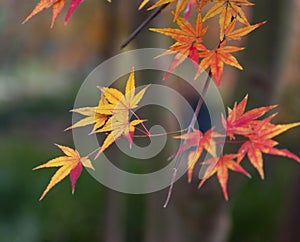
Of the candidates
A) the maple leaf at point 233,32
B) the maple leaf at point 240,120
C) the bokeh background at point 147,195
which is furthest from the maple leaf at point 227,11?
the bokeh background at point 147,195

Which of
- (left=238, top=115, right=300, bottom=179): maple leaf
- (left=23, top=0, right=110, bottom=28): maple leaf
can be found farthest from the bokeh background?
(left=23, top=0, right=110, bottom=28): maple leaf

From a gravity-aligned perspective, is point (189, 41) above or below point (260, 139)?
above

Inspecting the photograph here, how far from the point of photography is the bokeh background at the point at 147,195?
1747 mm

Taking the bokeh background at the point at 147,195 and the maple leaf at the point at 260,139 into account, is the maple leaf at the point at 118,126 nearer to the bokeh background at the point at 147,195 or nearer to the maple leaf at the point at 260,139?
the maple leaf at the point at 260,139

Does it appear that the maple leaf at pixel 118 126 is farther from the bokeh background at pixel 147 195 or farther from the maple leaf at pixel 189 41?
the bokeh background at pixel 147 195

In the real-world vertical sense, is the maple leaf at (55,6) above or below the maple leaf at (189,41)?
above

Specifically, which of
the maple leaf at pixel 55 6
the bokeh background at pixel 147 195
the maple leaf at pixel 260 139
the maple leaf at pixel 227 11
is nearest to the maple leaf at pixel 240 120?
the maple leaf at pixel 260 139

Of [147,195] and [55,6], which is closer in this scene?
[55,6]

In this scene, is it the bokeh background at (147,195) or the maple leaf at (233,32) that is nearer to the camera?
the maple leaf at (233,32)

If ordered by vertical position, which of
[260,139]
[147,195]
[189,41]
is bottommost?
[147,195]

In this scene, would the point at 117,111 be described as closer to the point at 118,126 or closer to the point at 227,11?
the point at 118,126

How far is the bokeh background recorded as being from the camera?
5.73 feet

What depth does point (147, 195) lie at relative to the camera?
235 cm

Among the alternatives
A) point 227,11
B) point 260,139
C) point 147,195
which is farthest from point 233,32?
point 147,195
